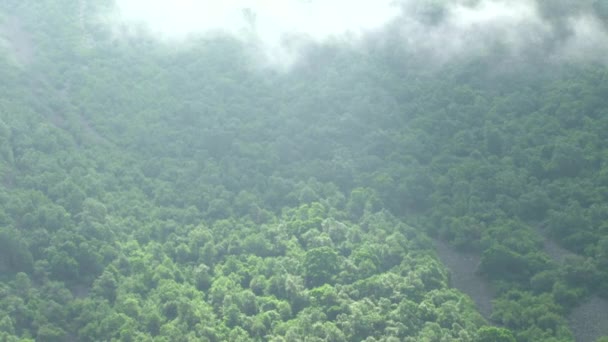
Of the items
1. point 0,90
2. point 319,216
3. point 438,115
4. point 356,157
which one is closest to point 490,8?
point 438,115

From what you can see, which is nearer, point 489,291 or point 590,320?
point 590,320

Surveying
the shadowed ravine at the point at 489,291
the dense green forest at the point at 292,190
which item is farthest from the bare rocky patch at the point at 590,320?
the dense green forest at the point at 292,190

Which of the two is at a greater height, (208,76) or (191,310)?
(208,76)

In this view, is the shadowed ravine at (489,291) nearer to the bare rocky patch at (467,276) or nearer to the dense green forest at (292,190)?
the bare rocky patch at (467,276)

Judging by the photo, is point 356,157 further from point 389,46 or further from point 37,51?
point 37,51

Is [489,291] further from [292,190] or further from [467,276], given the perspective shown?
[292,190]

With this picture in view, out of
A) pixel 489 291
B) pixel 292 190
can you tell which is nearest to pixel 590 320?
pixel 489 291

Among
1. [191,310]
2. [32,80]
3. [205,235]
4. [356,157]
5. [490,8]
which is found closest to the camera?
[191,310]

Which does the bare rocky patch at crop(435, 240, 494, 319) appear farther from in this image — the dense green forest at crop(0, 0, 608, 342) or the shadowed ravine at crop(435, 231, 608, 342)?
the dense green forest at crop(0, 0, 608, 342)
